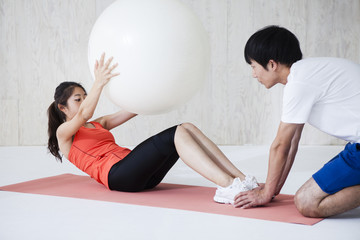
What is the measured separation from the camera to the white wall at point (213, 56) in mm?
5223

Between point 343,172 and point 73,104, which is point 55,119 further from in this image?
point 343,172

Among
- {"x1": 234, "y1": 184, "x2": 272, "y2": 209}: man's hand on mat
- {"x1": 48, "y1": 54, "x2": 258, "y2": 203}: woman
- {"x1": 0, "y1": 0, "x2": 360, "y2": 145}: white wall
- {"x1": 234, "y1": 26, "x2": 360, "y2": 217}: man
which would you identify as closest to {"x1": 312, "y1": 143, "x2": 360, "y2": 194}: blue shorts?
{"x1": 234, "y1": 26, "x2": 360, "y2": 217}: man

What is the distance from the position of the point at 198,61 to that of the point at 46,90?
11.9 ft

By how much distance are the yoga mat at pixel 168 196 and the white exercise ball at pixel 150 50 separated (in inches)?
19.7

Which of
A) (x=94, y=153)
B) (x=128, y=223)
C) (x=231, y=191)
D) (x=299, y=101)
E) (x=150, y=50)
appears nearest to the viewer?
(x=299, y=101)

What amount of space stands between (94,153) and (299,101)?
1287mm

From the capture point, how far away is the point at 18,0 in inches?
205

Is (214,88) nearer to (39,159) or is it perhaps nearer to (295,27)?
(295,27)

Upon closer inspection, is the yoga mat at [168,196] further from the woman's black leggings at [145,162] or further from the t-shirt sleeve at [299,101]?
the t-shirt sleeve at [299,101]

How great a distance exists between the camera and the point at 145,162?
7.30 feet

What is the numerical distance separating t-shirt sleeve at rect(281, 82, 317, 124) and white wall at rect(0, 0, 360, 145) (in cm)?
361

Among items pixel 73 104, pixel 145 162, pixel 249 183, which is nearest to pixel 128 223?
pixel 145 162

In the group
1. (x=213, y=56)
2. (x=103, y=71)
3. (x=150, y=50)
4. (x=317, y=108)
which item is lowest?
(x=213, y=56)

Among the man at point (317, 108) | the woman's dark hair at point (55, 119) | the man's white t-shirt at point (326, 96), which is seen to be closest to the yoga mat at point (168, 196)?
the man at point (317, 108)
